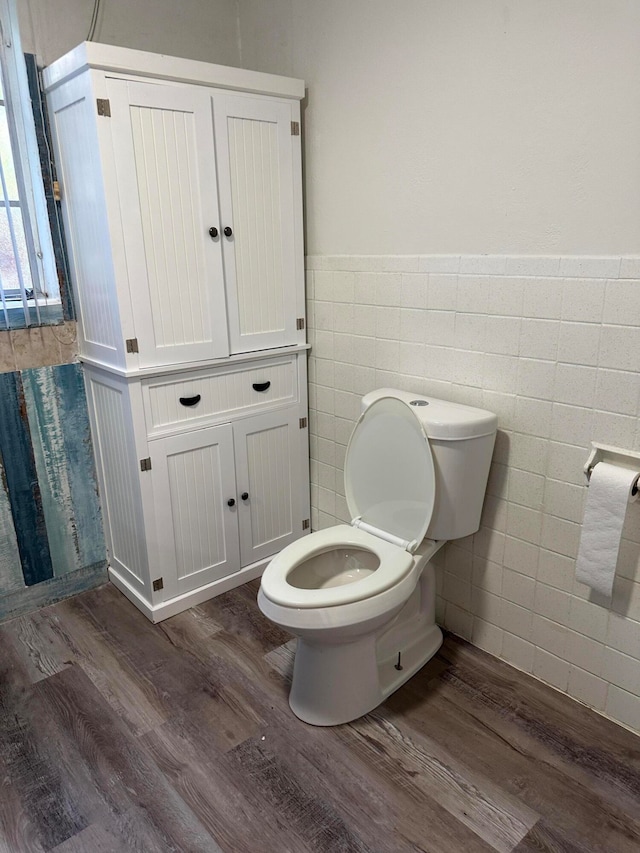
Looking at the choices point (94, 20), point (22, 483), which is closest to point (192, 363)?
point (22, 483)

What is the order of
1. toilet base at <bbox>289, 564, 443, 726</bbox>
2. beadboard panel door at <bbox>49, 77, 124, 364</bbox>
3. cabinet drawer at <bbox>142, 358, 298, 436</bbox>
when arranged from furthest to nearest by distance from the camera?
cabinet drawer at <bbox>142, 358, 298, 436</bbox> → beadboard panel door at <bbox>49, 77, 124, 364</bbox> → toilet base at <bbox>289, 564, 443, 726</bbox>

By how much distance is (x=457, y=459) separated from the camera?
1687 mm

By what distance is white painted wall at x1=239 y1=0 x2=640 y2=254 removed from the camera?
1.40 meters

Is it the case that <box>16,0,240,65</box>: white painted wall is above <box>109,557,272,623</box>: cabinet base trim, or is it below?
above

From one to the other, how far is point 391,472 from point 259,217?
1.01 meters

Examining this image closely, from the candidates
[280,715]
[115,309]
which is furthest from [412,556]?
[115,309]

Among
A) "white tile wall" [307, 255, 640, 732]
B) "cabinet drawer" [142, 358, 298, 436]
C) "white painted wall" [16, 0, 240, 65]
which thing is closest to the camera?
"white tile wall" [307, 255, 640, 732]

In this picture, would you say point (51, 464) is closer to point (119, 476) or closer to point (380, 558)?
point (119, 476)

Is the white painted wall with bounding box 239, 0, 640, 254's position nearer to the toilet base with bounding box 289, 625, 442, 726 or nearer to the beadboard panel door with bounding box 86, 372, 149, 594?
the beadboard panel door with bounding box 86, 372, 149, 594

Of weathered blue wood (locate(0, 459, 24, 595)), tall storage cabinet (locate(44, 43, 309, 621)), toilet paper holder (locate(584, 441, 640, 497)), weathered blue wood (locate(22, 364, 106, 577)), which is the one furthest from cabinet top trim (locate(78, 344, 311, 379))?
toilet paper holder (locate(584, 441, 640, 497))

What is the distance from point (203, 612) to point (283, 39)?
208 cm

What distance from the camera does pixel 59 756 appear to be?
62.7 inches

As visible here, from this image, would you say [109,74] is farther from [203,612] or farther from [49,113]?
[203,612]

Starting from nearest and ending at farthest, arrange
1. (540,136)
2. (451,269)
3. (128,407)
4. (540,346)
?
(540,136)
(540,346)
(451,269)
(128,407)
